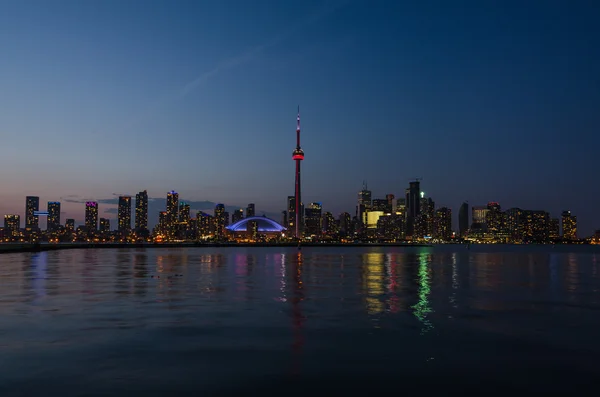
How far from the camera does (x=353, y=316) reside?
25.4 m

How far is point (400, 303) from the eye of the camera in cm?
3047

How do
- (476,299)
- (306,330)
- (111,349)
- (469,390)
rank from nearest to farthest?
(469,390), (111,349), (306,330), (476,299)

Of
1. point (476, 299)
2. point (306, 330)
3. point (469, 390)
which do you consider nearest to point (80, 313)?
point (306, 330)

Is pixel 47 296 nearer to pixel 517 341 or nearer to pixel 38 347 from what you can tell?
pixel 38 347

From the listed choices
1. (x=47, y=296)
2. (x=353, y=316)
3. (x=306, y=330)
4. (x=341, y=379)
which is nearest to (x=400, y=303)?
(x=353, y=316)

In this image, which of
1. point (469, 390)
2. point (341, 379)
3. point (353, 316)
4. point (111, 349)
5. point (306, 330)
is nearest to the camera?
point (469, 390)

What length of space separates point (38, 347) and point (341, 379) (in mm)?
11033

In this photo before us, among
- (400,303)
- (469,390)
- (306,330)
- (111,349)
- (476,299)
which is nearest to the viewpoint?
(469,390)

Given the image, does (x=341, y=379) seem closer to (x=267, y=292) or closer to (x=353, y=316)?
(x=353, y=316)

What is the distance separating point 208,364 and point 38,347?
22.3 ft

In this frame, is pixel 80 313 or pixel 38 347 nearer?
pixel 38 347

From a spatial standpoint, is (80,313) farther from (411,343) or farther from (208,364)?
(411,343)

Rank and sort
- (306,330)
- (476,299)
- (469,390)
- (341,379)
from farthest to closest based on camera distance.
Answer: (476,299) → (306,330) → (341,379) → (469,390)

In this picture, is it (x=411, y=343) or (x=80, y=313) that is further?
(x=80, y=313)
